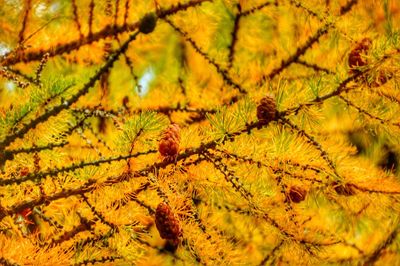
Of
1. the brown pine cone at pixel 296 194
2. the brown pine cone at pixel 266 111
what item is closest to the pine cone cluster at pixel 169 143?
the brown pine cone at pixel 266 111

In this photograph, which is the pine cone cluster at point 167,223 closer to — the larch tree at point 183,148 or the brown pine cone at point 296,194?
the larch tree at point 183,148

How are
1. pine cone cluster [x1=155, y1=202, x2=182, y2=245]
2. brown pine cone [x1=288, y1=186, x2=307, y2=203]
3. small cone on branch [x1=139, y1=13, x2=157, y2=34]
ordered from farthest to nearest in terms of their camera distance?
brown pine cone [x1=288, y1=186, x2=307, y2=203], pine cone cluster [x1=155, y1=202, x2=182, y2=245], small cone on branch [x1=139, y1=13, x2=157, y2=34]

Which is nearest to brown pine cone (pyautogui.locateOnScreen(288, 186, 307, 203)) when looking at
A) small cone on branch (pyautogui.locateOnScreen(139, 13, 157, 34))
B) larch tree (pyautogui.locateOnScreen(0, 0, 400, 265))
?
larch tree (pyautogui.locateOnScreen(0, 0, 400, 265))

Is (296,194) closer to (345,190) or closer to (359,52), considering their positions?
(345,190)

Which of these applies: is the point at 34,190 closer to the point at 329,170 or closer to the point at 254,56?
the point at 329,170

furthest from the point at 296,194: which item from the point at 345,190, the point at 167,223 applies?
the point at 167,223

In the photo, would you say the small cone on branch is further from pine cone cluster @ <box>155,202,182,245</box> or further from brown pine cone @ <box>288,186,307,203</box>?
brown pine cone @ <box>288,186,307,203</box>
